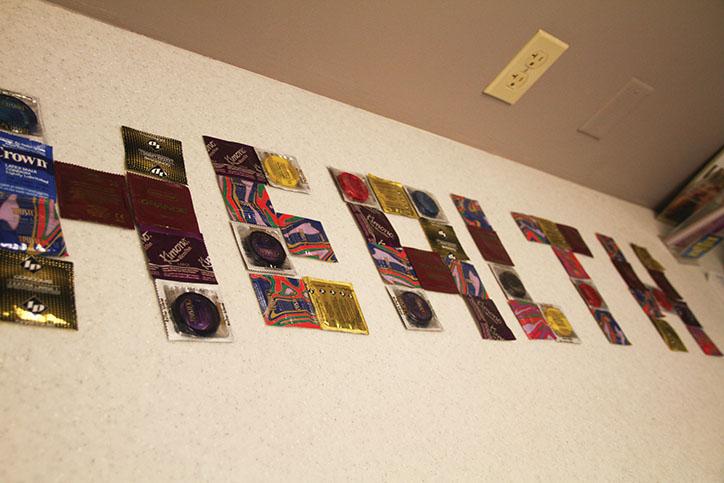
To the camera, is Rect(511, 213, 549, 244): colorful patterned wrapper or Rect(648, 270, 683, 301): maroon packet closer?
Rect(511, 213, 549, 244): colorful patterned wrapper

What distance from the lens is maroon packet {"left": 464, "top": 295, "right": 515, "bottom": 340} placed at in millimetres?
1278

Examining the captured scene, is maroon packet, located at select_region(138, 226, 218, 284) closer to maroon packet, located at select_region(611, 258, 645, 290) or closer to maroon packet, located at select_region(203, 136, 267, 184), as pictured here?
maroon packet, located at select_region(203, 136, 267, 184)

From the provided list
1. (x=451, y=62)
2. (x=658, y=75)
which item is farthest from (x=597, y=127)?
(x=451, y=62)

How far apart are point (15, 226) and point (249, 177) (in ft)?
1.40

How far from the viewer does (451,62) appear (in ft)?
5.31

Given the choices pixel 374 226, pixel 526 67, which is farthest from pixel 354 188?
pixel 526 67

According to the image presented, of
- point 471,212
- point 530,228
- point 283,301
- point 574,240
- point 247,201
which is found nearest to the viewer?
point 283,301

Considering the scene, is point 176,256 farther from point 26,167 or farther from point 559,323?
point 559,323

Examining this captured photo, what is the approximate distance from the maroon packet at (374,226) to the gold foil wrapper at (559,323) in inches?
18.1

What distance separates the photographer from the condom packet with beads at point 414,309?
114 centimetres

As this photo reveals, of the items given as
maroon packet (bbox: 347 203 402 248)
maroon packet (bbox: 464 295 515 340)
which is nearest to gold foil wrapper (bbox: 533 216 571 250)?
maroon packet (bbox: 464 295 515 340)

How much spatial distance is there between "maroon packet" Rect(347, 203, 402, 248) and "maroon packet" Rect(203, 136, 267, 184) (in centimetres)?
21

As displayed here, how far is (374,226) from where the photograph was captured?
126 cm

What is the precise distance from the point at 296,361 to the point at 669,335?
1.34m
